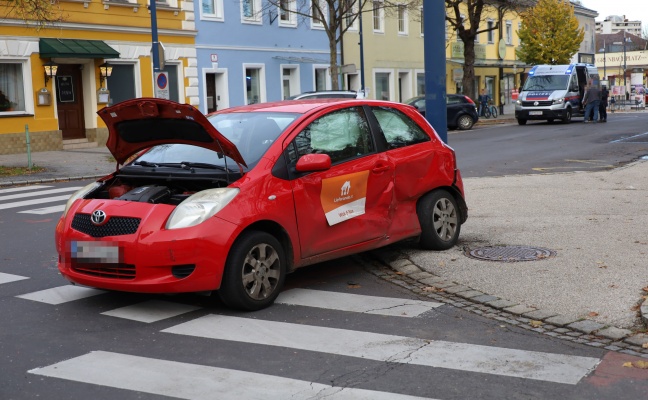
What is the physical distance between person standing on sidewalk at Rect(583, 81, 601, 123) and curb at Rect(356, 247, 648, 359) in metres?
31.6

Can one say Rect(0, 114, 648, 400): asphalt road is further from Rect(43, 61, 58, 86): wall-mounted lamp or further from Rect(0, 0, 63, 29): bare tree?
Rect(43, 61, 58, 86): wall-mounted lamp

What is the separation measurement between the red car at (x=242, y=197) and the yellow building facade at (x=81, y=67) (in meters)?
17.8

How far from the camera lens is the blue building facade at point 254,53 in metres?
34.6

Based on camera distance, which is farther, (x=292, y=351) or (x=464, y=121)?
(x=464, y=121)

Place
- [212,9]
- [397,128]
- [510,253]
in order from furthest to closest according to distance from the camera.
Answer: [212,9]
[510,253]
[397,128]

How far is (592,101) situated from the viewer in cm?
3834

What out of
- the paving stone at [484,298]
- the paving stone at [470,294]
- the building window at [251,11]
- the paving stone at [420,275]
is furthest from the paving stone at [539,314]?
the building window at [251,11]

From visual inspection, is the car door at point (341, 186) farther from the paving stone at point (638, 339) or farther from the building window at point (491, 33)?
the building window at point (491, 33)

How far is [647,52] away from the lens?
11275cm

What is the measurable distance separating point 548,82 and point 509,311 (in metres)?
35.1

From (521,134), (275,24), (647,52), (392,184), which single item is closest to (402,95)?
(275,24)

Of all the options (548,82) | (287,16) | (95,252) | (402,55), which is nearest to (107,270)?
(95,252)

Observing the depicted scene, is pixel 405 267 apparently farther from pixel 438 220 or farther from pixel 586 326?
pixel 586 326

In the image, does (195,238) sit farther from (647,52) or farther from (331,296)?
(647,52)
